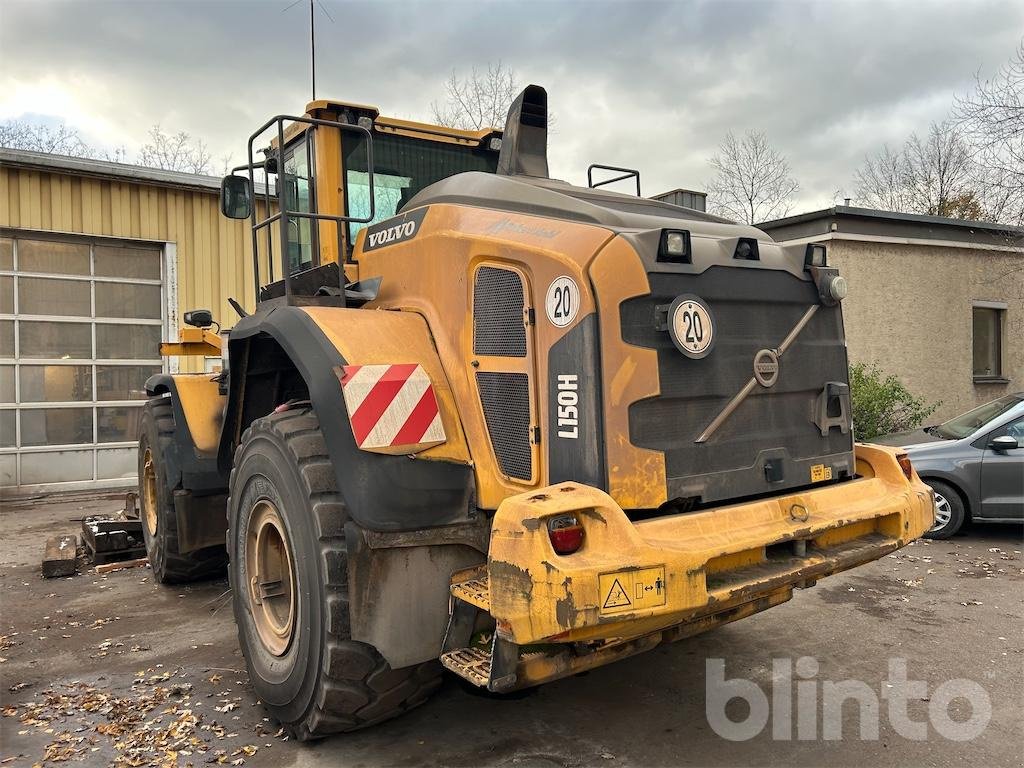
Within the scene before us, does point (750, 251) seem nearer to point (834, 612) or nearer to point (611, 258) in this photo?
point (611, 258)

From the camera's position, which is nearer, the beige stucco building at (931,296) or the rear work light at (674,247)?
→ the rear work light at (674,247)

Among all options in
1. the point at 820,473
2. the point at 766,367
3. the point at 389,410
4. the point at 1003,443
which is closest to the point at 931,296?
the point at 1003,443

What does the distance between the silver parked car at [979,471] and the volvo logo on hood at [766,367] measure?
463cm

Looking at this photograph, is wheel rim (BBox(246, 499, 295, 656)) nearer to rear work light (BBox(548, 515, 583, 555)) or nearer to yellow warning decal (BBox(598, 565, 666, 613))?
rear work light (BBox(548, 515, 583, 555))

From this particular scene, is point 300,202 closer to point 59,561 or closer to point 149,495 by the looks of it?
point 149,495

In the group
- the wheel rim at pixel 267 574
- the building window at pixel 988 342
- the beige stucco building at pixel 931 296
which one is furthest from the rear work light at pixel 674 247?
the building window at pixel 988 342

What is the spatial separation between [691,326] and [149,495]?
5.24 metres

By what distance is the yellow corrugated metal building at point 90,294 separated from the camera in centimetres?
1052

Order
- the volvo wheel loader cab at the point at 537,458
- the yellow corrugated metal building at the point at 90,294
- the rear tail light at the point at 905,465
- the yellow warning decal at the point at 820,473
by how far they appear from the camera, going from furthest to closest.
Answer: the yellow corrugated metal building at the point at 90,294 → the rear tail light at the point at 905,465 → the yellow warning decal at the point at 820,473 → the volvo wheel loader cab at the point at 537,458

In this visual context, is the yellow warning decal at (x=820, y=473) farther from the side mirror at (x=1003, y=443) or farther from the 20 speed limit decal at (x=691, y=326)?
the side mirror at (x=1003, y=443)

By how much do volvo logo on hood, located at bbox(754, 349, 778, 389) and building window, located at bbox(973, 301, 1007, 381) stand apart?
13023 millimetres

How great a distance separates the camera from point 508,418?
3295 millimetres

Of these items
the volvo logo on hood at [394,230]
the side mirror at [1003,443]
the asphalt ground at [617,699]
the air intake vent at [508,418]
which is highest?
the volvo logo on hood at [394,230]

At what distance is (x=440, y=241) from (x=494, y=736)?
2.21 m
